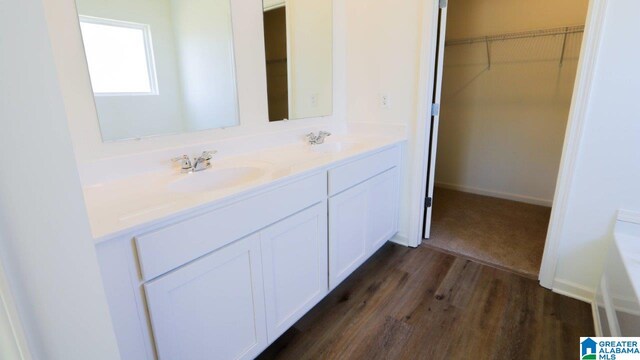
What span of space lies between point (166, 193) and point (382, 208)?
1396 millimetres

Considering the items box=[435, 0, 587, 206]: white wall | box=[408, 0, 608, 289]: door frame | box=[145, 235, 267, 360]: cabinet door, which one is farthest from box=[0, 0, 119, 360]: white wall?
box=[435, 0, 587, 206]: white wall

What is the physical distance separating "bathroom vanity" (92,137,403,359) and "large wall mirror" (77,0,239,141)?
0.81ft

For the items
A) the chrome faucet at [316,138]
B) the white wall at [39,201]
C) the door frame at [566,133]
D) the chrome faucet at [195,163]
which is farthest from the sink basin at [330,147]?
the white wall at [39,201]

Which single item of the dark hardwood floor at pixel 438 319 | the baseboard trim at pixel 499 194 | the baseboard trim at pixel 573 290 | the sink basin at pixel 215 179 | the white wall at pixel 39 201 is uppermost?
the white wall at pixel 39 201

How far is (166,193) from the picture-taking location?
1.20m

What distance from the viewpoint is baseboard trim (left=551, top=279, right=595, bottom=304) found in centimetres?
182

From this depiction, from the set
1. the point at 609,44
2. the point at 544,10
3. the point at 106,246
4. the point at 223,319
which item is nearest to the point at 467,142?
the point at 544,10

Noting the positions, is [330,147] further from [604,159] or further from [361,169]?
[604,159]

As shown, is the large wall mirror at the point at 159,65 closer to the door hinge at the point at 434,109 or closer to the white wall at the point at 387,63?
the white wall at the point at 387,63

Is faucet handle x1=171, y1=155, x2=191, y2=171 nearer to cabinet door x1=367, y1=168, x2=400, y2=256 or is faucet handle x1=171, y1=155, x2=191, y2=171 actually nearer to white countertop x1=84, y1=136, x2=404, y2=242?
white countertop x1=84, y1=136, x2=404, y2=242

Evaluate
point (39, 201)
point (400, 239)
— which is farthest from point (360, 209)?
point (39, 201)

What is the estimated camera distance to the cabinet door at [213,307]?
3.22 feet

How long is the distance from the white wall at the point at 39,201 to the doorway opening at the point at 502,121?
7.40 ft

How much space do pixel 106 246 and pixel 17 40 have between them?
0.64 metres
